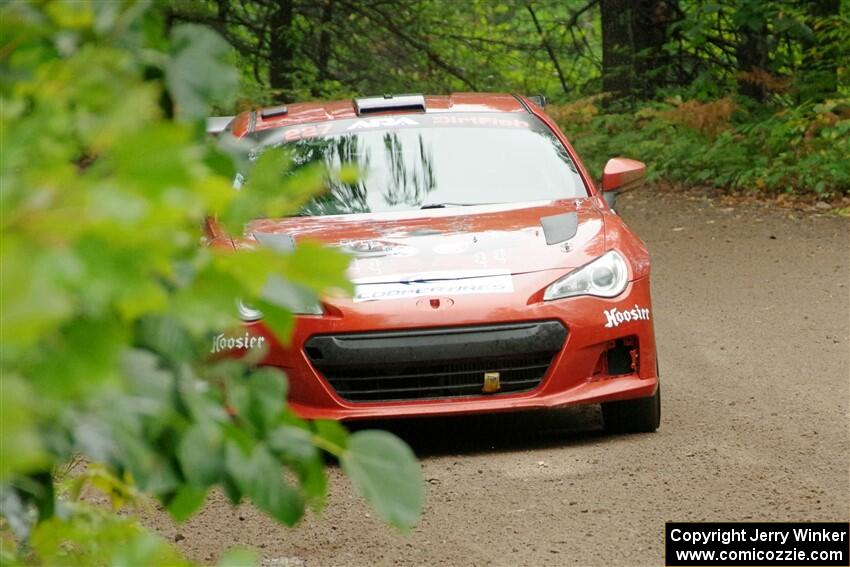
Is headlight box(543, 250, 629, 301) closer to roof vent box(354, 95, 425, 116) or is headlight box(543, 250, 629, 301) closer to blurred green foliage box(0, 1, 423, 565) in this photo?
roof vent box(354, 95, 425, 116)

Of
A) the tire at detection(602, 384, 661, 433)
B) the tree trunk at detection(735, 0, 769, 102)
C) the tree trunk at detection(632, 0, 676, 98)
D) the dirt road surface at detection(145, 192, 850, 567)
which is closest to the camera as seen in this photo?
the dirt road surface at detection(145, 192, 850, 567)

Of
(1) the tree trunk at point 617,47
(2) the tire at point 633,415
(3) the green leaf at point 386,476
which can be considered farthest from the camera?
(1) the tree trunk at point 617,47

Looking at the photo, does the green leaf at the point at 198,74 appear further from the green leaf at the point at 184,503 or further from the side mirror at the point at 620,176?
the side mirror at the point at 620,176

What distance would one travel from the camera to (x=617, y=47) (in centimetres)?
2030

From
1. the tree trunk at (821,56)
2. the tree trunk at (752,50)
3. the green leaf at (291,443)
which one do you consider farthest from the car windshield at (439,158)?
the tree trunk at (752,50)

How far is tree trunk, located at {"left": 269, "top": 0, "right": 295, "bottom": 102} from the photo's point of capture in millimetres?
20578

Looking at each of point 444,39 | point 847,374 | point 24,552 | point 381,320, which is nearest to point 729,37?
point 444,39

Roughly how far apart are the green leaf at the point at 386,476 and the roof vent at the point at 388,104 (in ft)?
21.6

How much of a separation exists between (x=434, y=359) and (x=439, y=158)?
5.77 feet

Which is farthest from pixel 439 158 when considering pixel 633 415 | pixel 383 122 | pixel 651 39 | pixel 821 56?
pixel 651 39

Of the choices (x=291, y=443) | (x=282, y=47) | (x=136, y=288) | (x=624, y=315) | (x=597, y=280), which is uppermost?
(x=136, y=288)

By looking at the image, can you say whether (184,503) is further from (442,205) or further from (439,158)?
(439,158)

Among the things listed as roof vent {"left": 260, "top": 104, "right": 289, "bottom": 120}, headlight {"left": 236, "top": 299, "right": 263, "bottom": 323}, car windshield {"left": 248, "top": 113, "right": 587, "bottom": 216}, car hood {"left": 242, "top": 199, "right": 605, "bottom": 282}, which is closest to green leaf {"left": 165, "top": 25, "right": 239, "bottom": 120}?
headlight {"left": 236, "top": 299, "right": 263, "bottom": 323}

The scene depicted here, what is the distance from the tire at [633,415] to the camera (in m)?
6.38
